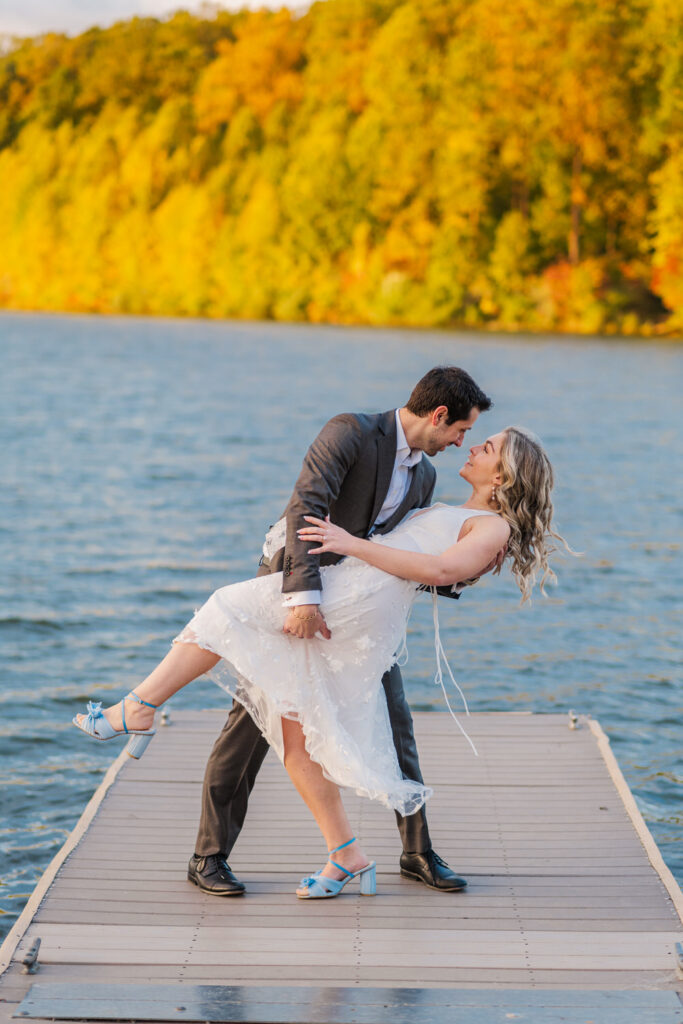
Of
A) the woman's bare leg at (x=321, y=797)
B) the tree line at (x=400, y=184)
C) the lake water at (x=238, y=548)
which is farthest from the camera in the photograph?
the tree line at (x=400, y=184)

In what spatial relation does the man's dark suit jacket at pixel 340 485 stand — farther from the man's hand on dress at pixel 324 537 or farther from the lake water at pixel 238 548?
the lake water at pixel 238 548

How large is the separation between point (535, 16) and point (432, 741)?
54.6m

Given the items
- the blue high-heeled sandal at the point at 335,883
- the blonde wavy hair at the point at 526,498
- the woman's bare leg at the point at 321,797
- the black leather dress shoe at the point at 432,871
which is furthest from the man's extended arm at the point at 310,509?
the black leather dress shoe at the point at 432,871

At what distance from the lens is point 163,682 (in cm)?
429

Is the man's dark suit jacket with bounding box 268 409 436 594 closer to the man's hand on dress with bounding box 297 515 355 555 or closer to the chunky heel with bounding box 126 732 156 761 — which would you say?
the man's hand on dress with bounding box 297 515 355 555

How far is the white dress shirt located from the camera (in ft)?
14.1

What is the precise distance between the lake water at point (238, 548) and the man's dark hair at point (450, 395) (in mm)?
1942

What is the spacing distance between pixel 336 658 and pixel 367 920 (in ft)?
2.80

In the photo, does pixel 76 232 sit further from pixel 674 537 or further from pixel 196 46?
pixel 674 537

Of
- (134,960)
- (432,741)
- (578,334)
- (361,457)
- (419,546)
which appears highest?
(361,457)

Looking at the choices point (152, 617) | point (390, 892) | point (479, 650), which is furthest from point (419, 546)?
point (152, 617)

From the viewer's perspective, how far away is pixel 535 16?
56156 millimetres

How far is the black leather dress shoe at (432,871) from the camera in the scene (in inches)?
184

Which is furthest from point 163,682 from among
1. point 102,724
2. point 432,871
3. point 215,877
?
point 432,871
